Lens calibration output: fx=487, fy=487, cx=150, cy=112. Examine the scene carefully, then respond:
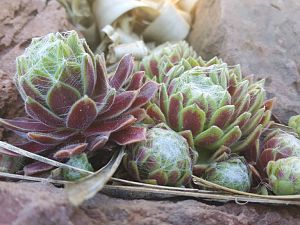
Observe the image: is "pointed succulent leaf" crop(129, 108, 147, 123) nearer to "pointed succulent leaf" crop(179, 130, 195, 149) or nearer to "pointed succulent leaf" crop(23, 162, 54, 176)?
"pointed succulent leaf" crop(179, 130, 195, 149)

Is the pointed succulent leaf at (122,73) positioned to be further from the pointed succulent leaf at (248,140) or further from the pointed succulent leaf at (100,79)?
the pointed succulent leaf at (248,140)

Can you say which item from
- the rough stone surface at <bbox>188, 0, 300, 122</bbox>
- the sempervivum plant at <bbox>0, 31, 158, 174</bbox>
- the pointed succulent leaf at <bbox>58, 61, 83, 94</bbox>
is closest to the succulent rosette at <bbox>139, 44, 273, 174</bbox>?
the sempervivum plant at <bbox>0, 31, 158, 174</bbox>

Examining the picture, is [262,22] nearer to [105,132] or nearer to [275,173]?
[275,173]

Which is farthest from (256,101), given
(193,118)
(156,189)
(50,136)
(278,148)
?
(50,136)

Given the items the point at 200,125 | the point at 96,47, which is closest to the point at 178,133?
the point at 200,125

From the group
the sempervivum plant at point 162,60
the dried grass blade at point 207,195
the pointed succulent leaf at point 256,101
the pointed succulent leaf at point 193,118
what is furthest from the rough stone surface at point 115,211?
the sempervivum plant at point 162,60

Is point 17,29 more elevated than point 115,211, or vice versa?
point 17,29

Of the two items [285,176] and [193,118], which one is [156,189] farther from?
[285,176]
